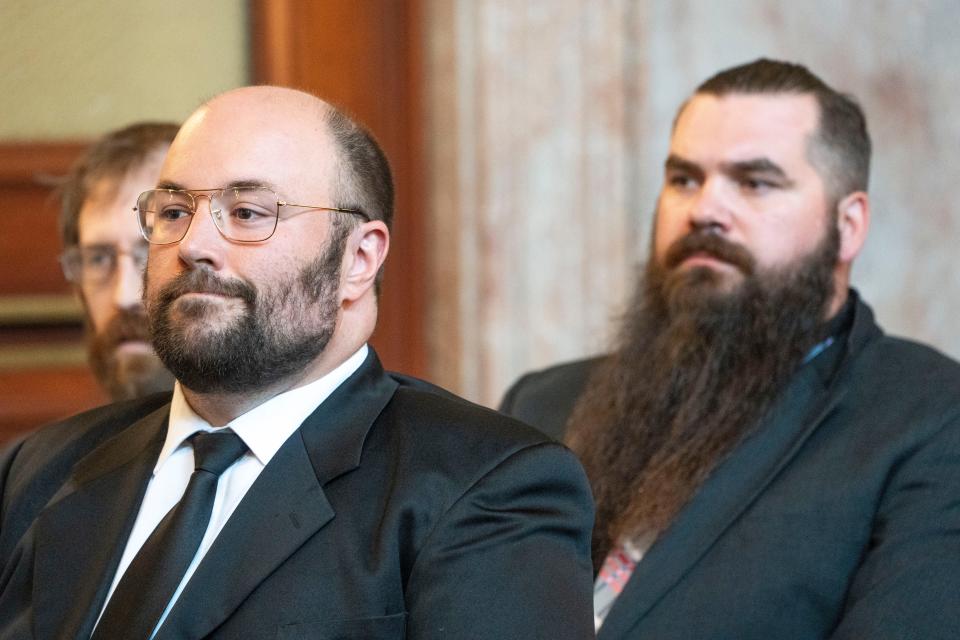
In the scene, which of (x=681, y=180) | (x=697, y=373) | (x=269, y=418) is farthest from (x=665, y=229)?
(x=269, y=418)

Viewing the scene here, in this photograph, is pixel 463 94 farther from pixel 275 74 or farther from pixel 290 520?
pixel 290 520

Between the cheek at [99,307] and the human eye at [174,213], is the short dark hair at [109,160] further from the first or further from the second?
the human eye at [174,213]

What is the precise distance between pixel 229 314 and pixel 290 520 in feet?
0.94

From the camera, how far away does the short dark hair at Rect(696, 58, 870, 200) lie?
2.95m

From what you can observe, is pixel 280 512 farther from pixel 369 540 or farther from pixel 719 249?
pixel 719 249

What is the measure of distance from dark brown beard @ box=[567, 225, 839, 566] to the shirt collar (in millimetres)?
960

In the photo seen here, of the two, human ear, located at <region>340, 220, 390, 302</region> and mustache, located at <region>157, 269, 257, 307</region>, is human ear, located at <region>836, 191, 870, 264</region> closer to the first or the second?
human ear, located at <region>340, 220, 390, 302</region>

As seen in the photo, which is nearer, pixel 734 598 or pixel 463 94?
pixel 734 598

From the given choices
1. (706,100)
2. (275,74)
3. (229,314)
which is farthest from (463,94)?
(229,314)

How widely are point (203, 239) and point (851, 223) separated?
1692mm

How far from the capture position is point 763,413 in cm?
273

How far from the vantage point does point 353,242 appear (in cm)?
195

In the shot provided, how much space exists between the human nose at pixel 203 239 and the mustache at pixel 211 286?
2 cm

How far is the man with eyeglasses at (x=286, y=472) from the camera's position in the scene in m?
1.69
